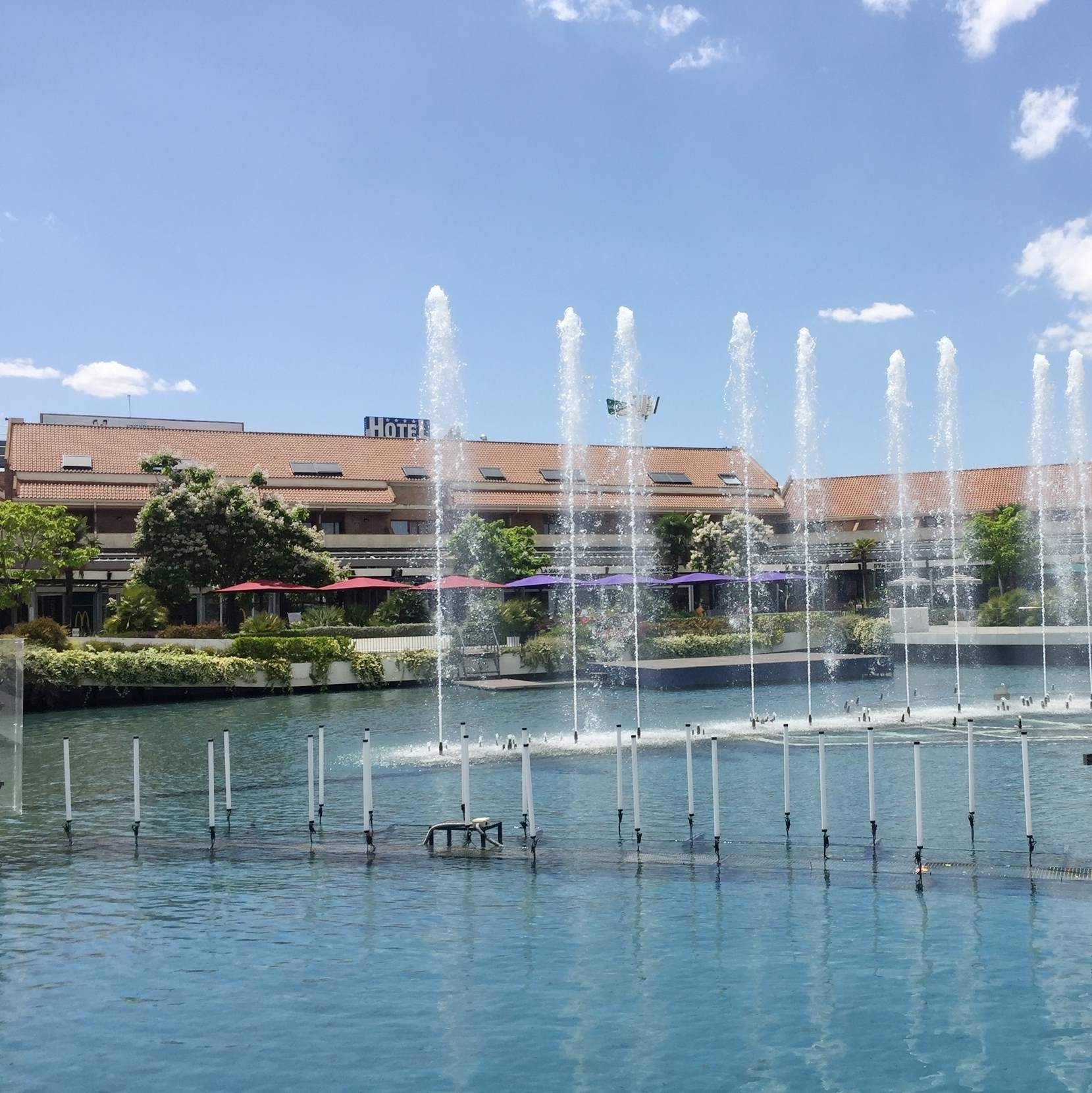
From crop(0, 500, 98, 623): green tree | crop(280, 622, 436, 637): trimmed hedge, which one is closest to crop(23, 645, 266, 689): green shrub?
crop(280, 622, 436, 637): trimmed hedge

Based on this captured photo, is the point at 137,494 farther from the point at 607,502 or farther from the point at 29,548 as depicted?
the point at 607,502

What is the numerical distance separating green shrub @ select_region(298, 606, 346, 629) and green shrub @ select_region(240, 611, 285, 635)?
0.91 metres

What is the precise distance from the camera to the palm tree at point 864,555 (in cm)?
6351

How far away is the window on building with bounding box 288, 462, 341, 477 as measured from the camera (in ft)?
215

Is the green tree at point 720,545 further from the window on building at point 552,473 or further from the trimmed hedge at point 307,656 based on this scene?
the trimmed hedge at point 307,656

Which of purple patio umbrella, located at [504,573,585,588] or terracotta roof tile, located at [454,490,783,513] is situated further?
terracotta roof tile, located at [454,490,783,513]

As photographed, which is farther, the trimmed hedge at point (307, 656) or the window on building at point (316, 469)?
the window on building at point (316, 469)

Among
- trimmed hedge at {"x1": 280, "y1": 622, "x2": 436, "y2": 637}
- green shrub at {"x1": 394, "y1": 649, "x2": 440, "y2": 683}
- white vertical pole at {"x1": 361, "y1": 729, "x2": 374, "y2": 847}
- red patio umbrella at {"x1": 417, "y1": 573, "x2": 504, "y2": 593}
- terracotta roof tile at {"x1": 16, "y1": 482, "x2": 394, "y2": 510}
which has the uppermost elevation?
terracotta roof tile at {"x1": 16, "y1": 482, "x2": 394, "y2": 510}

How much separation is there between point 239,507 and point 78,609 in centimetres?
1518

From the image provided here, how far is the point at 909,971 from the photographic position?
1105cm

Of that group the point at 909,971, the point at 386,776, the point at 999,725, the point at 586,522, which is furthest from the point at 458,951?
the point at 586,522

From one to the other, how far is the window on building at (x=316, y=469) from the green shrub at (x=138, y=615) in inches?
853

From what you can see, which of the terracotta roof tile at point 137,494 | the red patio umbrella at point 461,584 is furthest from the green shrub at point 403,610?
the terracotta roof tile at point 137,494

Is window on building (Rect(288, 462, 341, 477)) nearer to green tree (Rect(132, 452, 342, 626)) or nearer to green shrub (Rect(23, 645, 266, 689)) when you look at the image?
green tree (Rect(132, 452, 342, 626))
